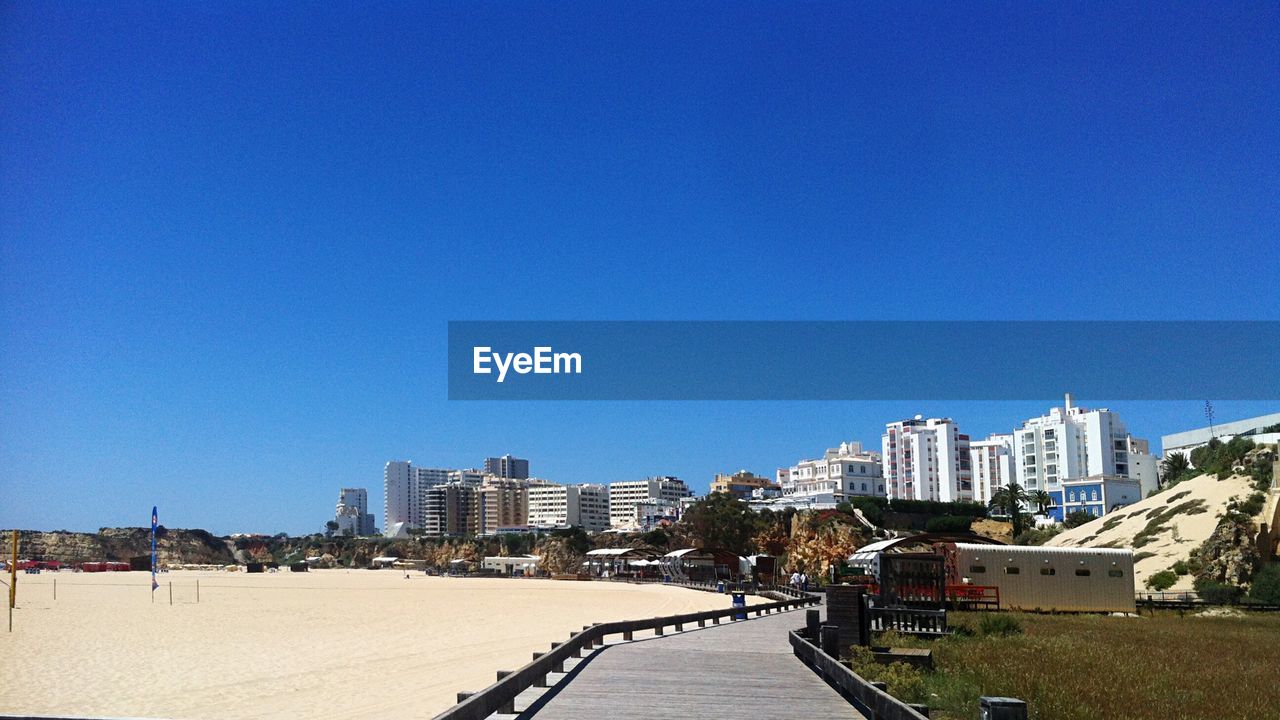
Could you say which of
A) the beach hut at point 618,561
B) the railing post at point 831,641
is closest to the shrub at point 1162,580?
the railing post at point 831,641

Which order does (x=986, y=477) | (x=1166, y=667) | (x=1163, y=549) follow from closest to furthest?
(x=1166, y=667), (x=1163, y=549), (x=986, y=477)

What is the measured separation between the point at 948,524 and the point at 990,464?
53084 millimetres

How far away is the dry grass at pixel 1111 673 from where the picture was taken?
37.8 feet

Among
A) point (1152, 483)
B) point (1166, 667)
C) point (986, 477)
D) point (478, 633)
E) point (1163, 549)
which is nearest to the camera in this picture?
point (1166, 667)

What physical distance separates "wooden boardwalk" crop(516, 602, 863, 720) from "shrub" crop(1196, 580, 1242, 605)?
2816 cm

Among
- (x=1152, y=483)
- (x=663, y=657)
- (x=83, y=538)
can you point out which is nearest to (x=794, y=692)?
(x=663, y=657)

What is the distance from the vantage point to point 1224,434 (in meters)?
112

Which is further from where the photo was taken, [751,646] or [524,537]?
[524,537]

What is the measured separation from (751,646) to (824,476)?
15746 centimetres

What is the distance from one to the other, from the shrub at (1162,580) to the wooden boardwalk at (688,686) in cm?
3693

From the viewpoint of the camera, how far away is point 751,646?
18891 mm

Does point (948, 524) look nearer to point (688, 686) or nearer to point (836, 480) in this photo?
point (836, 480)

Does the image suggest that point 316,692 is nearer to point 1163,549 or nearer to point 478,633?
point 478,633

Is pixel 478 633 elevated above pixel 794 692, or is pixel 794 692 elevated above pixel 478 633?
pixel 794 692
